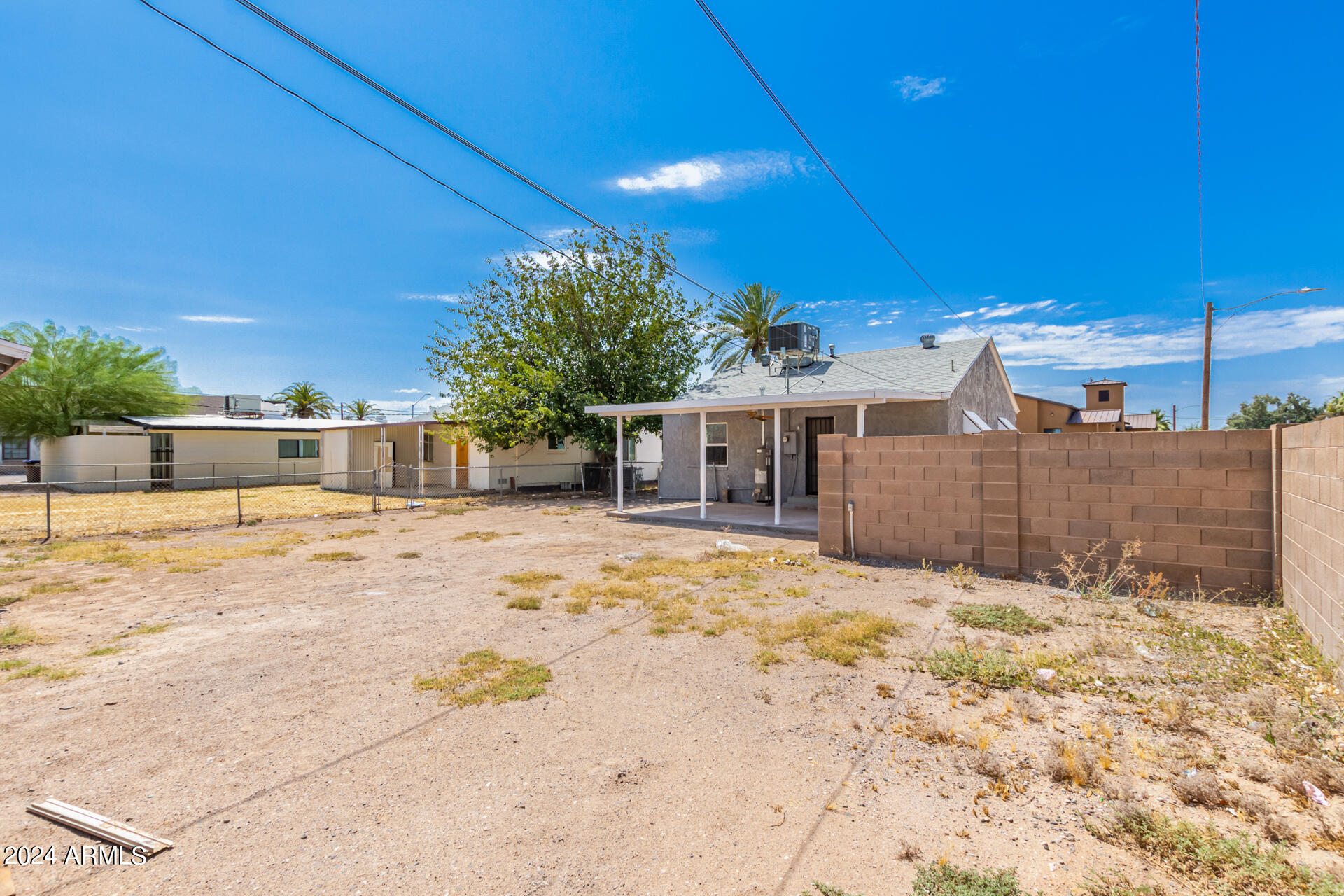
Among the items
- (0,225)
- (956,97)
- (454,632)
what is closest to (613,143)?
(956,97)

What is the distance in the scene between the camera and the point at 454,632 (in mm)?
5473

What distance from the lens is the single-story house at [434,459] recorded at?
21453 millimetres

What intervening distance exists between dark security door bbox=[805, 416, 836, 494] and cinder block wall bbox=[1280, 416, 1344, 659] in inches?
367

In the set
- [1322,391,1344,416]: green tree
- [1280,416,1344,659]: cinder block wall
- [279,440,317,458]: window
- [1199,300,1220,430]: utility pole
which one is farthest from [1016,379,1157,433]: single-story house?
[279,440,317,458]: window

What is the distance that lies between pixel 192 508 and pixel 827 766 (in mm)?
20101

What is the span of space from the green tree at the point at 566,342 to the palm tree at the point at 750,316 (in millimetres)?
6827

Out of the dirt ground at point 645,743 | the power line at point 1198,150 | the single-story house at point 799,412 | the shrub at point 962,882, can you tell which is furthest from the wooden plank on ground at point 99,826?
the power line at point 1198,150

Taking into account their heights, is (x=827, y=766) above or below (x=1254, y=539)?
below

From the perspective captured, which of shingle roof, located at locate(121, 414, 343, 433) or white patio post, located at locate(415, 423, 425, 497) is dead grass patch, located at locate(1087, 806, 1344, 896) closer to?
white patio post, located at locate(415, 423, 425, 497)

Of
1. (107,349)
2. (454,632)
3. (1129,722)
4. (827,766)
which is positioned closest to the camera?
(827,766)

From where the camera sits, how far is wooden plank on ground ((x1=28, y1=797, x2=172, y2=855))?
96.9 inches

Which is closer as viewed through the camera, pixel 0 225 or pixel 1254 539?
pixel 1254 539

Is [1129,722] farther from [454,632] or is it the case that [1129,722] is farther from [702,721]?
[454,632]

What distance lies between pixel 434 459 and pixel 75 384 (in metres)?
18.3
